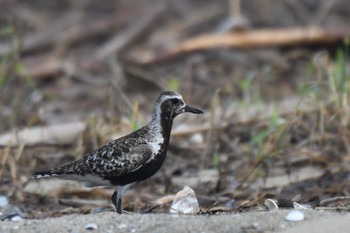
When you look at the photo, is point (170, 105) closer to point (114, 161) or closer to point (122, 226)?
point (114, 161)

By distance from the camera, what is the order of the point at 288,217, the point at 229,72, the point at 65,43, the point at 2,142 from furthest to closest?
the point at 65,43 → the point at 229,72 → the point at 2,142 → the point at 288,217

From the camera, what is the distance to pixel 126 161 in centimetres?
591

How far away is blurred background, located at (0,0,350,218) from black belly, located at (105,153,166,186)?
356 mm

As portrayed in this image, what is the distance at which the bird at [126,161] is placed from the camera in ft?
19.3

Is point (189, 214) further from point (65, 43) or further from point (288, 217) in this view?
point (65, 43)

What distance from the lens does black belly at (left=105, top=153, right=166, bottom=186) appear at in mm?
5879

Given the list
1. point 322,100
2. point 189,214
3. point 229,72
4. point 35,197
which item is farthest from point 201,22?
point 189,214

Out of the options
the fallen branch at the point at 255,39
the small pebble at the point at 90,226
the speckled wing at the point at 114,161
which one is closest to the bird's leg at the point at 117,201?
the speckled wing at the point at 114,161

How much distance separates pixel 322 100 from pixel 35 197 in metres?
2.67

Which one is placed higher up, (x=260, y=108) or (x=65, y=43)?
(x=65, y=43)

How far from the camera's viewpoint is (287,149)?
7.80m

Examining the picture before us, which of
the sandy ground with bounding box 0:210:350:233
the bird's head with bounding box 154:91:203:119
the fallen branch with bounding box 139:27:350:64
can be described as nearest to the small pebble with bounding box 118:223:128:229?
the sandy ground with bounding box 0:210:350:233

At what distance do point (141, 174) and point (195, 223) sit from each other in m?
0.84

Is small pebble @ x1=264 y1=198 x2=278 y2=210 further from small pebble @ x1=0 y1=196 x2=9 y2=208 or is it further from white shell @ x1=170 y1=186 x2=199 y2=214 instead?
small pebble @ x1=0 y1=196 x2=9 y2=208
